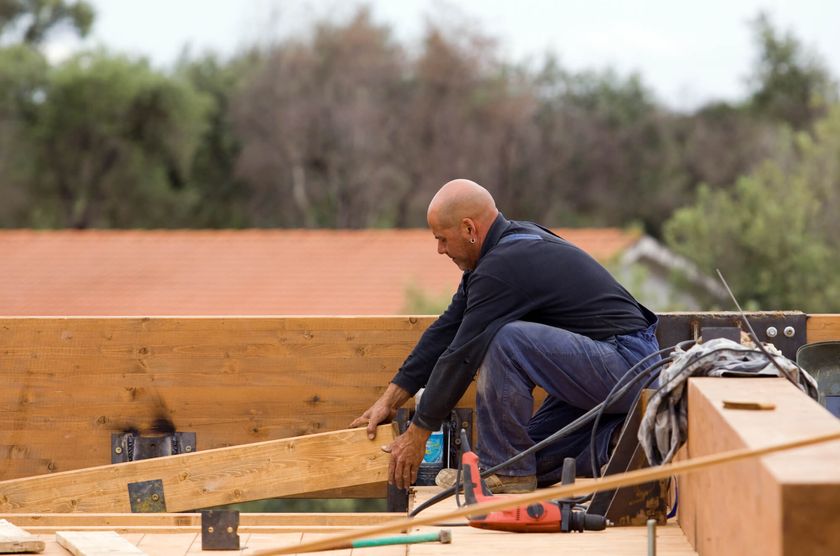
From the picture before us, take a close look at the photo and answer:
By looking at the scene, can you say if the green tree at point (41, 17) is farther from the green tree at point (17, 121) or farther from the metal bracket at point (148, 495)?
the metal bracket at point (148, 495)

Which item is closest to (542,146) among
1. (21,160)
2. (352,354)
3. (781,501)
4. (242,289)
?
(21,160)

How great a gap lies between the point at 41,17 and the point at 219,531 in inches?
1559

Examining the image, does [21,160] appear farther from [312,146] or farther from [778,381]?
[778,381]

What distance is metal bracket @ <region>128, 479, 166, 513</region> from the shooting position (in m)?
4.38

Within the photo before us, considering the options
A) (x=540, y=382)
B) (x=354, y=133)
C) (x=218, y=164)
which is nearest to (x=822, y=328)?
(x=540, y=382)

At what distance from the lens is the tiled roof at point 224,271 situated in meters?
15.5

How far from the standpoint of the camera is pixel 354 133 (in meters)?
36.6

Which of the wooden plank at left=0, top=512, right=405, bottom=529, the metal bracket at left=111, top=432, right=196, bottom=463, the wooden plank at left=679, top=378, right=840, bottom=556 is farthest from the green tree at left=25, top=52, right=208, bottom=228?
the wooden plank at left=679, top=378, right=840, bottom=556

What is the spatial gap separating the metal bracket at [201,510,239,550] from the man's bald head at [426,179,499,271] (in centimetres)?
150

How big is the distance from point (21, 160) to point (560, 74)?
63.4 ft

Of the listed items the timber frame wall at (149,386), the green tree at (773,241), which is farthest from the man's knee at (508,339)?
the green tree at (773,241)

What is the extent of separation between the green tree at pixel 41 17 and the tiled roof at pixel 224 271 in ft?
74.8

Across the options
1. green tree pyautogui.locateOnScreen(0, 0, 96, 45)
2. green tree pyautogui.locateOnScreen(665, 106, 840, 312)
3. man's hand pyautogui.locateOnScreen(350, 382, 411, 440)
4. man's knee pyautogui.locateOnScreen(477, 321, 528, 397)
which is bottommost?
man's hand pyautogui.locateOnScreen(350, 382, 411, 440)

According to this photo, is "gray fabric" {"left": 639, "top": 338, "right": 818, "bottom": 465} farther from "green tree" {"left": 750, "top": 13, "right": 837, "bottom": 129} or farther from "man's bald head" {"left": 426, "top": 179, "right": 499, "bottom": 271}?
"green tree" {"left": 750, "top": 13, "right": 837, "bottom": 129}
